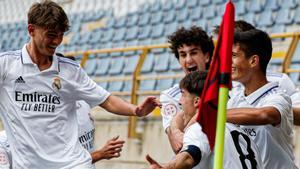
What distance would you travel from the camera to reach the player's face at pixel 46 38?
17.6 feet

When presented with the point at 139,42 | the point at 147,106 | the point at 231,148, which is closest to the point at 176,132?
the point at 147,106

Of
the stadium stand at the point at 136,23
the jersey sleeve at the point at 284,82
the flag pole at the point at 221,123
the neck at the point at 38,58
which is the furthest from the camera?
the stadium stand at the point at 136,23

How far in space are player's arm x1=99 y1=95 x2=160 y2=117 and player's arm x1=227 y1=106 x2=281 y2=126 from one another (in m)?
0.99

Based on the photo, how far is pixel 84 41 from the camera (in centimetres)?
1680

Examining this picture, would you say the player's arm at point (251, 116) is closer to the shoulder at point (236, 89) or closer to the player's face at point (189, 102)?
the player's face at point (189, 102)

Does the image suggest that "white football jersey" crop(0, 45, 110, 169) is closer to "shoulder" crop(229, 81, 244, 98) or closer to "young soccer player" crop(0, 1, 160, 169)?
"young soccer player" crop(0, 1, 160, 169)

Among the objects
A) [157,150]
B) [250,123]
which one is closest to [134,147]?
[157,150]

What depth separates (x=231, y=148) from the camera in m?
4.38

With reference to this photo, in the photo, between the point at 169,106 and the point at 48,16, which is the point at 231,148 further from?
the point at 48,16

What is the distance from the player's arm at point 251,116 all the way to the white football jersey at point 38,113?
4.96 feet

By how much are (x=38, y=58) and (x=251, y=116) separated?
1.81m

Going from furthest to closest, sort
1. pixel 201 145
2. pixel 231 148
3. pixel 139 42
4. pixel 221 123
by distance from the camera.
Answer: pixel 139 42
pixel 231 148
pixel 201 145
pixel 221 123

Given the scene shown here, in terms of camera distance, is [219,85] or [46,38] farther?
[46,38]

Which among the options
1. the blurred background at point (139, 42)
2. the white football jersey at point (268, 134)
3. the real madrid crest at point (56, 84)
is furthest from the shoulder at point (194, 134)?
the blurred background at point (139, 42)
